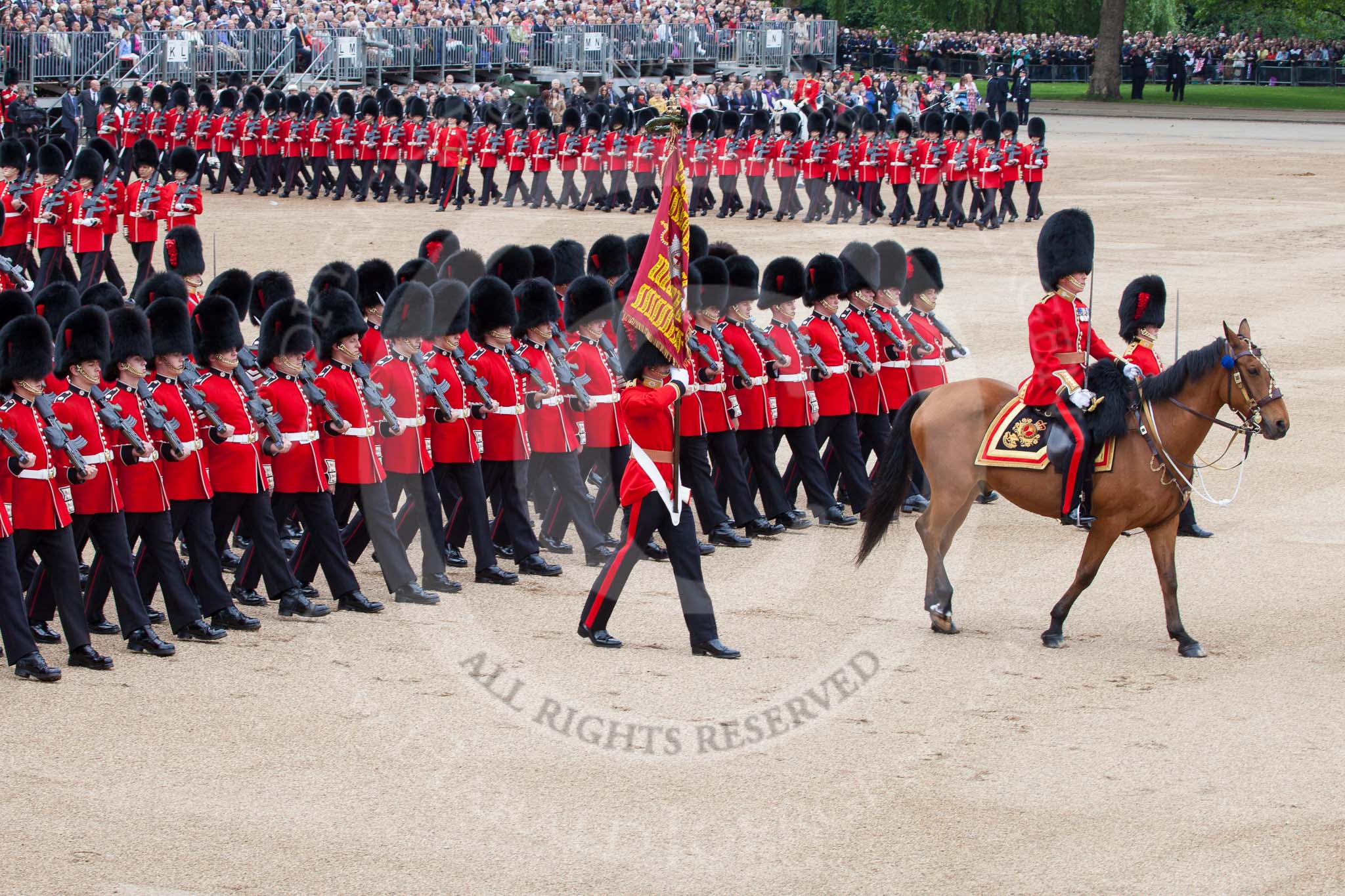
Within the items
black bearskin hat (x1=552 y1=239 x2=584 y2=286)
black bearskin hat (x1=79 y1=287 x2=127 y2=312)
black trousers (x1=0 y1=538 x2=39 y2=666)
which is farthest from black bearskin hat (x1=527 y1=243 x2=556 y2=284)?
black trousers (x1=0 y1=538 x2=39 y2=666)

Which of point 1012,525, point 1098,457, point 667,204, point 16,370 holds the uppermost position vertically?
point 667,204

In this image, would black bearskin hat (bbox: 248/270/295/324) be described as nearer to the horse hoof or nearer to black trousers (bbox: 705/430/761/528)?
black trousers (bbox: 705/430/761/528)

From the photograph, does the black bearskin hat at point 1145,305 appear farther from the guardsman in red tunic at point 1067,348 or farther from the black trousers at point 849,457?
the black trousers at point 849,457

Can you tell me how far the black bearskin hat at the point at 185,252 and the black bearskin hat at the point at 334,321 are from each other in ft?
10.6

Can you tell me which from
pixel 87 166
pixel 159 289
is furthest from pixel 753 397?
pixel 87 166

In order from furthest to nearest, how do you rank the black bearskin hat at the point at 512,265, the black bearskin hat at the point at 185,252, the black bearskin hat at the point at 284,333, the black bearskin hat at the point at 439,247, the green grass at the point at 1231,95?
the green grass at the point at 1231,95
the black bearskin hat at the point at 185,252
the black bearskin hat at the point at 439,247
the black bearskin hat at the point at 512,265
the black bearskin hat at the point at 284,333

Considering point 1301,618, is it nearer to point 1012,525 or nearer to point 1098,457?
point 1098,457

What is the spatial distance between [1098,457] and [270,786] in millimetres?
3386

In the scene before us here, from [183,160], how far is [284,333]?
7.71 metres

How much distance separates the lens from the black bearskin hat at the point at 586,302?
28.1 ft

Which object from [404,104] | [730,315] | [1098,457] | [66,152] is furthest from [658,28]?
[1098,457]

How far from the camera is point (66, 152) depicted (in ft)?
54.0

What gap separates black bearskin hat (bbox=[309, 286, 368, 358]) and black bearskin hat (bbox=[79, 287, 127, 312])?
1268mm

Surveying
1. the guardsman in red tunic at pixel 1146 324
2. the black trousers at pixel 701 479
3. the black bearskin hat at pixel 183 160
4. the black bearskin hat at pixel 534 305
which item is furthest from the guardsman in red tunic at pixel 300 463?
the black bearskin hat at pixel 183 160
